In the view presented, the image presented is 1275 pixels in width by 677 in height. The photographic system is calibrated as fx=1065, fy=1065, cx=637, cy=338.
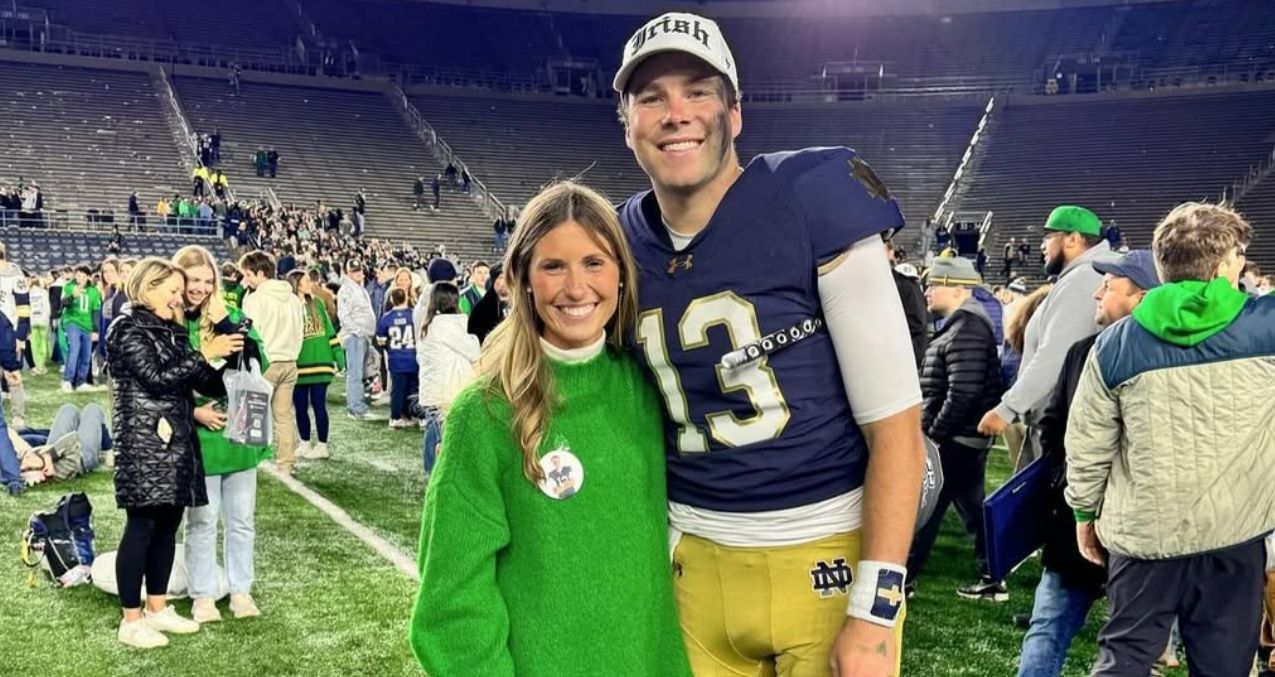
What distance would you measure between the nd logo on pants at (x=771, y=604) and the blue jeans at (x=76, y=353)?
12.1 metres

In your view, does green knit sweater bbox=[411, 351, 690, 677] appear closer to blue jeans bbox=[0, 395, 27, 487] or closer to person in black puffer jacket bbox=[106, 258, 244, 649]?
person in black puffer jacket bbox=[106, 258, 244, 649]

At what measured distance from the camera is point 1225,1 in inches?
1394

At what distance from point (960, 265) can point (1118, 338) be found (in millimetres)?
2691

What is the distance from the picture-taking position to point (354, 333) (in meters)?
10.8

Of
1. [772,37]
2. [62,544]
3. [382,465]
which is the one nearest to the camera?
[62,544]

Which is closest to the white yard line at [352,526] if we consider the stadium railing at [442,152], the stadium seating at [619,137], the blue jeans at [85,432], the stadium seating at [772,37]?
the blue jeans at [85,432]

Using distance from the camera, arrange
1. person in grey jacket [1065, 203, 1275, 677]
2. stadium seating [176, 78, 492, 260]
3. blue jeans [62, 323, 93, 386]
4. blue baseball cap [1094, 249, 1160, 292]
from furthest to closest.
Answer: stadium seating [176, 78, 492, 260] < blue jeans [62, 323, 93, 386] < blue baseball cap [1094, 249, 1160, 292] < person in grey jacket [1065, 203, 1275, 677]

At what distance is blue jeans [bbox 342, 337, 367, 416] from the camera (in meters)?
10.8

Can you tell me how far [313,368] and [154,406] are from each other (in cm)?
436

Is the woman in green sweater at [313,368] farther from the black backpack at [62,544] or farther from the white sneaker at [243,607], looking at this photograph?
the white sneaker at [243,607]

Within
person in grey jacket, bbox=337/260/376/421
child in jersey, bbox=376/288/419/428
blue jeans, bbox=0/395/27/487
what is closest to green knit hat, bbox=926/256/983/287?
child in jersey, bbox=376/288/419/428

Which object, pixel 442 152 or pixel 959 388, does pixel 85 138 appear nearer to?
pixel 442 152

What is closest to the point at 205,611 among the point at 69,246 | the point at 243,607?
the point at 243,607

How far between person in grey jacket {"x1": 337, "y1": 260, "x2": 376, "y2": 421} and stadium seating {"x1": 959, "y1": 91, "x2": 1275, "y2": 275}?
20588mm
